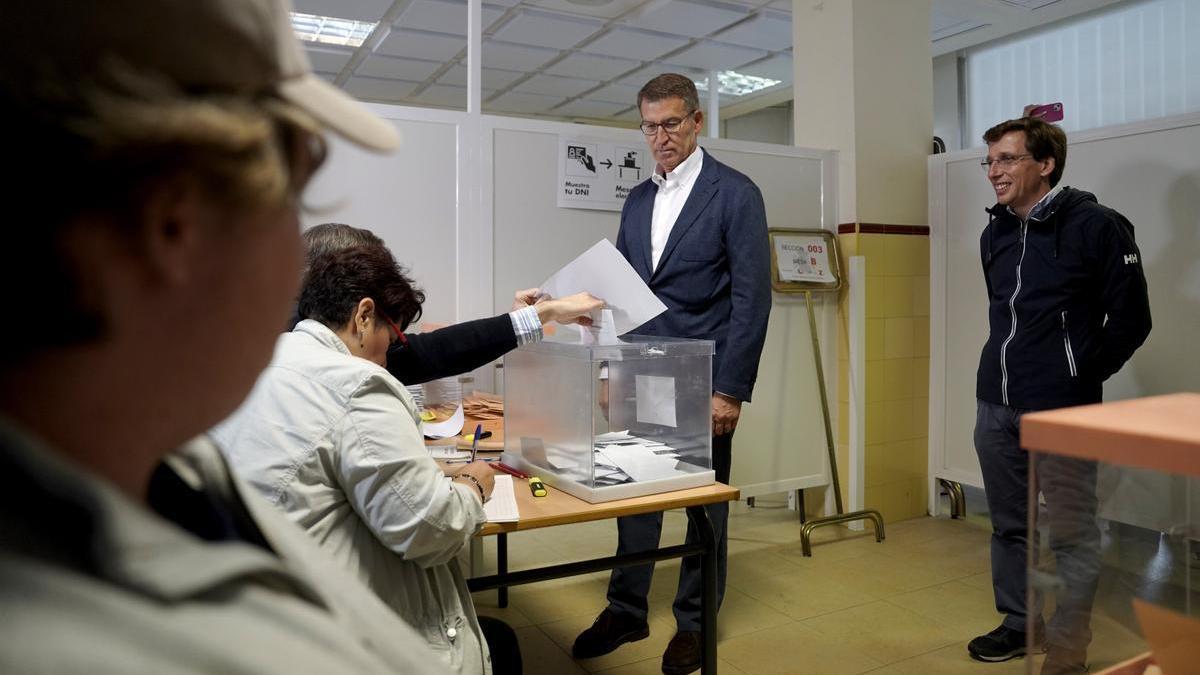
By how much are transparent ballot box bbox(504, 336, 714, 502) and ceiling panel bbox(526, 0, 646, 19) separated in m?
3.79

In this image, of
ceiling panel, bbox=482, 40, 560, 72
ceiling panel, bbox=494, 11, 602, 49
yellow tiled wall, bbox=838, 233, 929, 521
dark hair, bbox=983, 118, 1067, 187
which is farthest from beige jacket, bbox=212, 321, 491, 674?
ceiling panel, bbox=482, 40, 560, 72

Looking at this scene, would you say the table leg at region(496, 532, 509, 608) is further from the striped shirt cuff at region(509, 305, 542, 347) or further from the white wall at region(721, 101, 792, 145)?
the white wall at region(721, 101, 792, 145)

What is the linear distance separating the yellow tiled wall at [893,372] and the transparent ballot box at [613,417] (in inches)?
90.0

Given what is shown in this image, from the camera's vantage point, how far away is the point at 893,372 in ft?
14.1

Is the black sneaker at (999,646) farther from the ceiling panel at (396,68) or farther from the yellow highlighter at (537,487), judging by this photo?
the ceiling panel at (396,68)

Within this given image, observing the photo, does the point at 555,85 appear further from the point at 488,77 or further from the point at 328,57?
the point at 328,57

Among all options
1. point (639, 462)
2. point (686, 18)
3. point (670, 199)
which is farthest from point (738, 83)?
point (639, 462)

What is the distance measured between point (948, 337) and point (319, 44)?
4954 millimetres

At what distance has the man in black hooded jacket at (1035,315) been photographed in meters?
2.59

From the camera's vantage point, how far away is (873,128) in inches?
166

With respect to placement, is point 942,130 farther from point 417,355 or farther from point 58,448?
point 58,448

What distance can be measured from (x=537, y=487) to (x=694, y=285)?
3.23ft

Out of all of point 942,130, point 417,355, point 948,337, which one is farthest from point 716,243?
point 942,130

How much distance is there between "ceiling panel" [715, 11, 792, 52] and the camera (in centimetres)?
575
